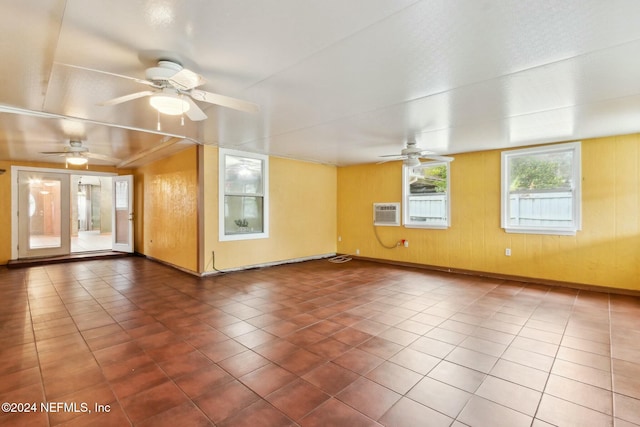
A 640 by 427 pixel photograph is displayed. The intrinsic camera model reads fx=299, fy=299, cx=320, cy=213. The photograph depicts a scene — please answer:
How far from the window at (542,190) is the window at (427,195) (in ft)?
3.49

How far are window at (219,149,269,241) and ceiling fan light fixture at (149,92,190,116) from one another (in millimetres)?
3047

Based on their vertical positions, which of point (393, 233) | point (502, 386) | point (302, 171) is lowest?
point (502, 386)

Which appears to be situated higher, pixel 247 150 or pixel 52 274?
pixel 247 150

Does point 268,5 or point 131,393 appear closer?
point 268,5

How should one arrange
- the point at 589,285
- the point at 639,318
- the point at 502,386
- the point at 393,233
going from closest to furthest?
1. the point at 502,386
2. the point at 639,318
3. the point at 589,285
4. the point at 393,233

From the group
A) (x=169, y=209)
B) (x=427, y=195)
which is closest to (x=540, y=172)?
(x=427, y=195)

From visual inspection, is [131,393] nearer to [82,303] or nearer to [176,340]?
[176,340]

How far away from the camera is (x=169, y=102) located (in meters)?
2.47

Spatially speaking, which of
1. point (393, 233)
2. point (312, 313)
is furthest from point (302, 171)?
point (312, 313)

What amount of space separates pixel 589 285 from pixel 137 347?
6.02 meters

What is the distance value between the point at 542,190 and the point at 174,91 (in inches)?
219

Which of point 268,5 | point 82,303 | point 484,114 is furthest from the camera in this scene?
point 82,303

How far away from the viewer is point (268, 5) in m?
1.70

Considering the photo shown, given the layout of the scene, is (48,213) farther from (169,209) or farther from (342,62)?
(342,62)
